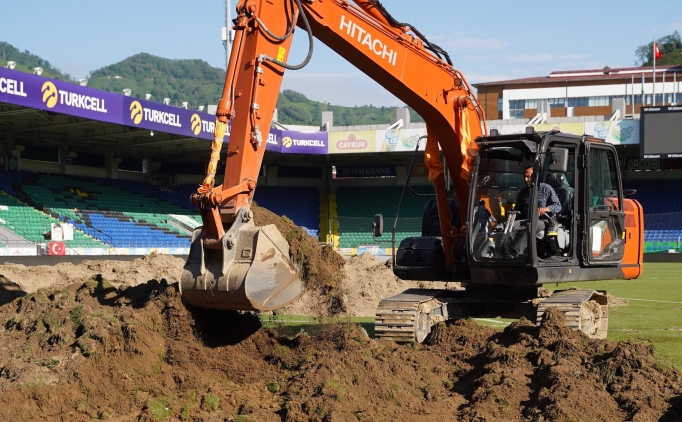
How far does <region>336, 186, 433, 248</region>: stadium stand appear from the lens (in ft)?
141

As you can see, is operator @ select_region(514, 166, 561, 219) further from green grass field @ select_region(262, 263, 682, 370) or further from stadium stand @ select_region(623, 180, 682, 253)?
stadium stand @ select_region(623, 180, 682, 253)

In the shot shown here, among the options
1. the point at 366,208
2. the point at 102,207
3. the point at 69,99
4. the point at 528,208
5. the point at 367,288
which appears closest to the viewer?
the point at 528,208

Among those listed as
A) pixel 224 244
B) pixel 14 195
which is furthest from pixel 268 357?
pixel 14 195

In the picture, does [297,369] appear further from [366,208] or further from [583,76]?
[583,76]

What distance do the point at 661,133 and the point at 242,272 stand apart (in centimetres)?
3392

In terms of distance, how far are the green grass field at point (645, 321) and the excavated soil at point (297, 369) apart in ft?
3.34

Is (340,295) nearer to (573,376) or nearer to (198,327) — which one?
(198,327)

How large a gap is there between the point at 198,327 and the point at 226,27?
31.3m

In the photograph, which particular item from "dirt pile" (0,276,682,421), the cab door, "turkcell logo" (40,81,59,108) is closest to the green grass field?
"dirt pile" (0,276,682,421)

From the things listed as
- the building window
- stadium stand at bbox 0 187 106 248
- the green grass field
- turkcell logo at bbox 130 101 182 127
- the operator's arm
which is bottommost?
the green grass field

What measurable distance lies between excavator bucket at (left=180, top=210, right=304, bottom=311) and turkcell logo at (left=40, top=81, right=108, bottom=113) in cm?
2038

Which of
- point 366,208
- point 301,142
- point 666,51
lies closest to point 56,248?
point 301,142

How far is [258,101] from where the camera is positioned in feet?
26.3

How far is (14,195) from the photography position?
32.3m
